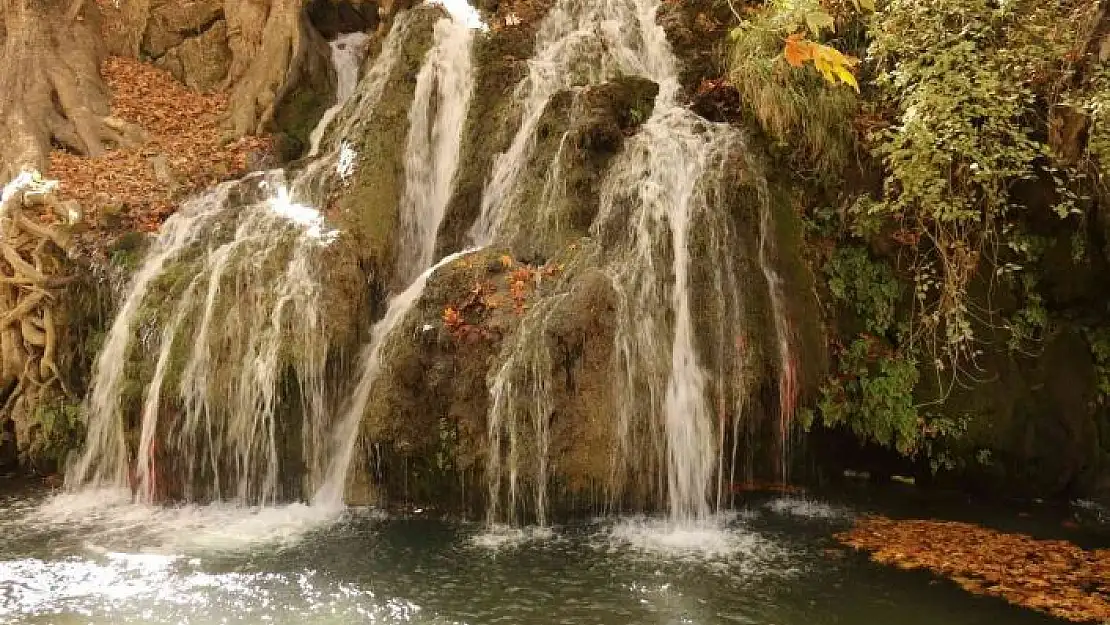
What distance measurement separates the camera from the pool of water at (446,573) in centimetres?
467

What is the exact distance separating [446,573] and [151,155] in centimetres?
802

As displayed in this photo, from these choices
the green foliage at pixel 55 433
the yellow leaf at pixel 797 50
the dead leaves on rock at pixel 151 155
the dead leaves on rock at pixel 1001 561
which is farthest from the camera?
the dead leaves on rock at pixel 151 155

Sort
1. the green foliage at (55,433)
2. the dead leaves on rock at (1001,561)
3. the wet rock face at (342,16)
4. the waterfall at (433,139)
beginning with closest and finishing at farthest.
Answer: the dead leaves on rock at (1001,561)
the green foliage at (55,433)
the waterfall at (433,139)
the wet rock face at (342,16)

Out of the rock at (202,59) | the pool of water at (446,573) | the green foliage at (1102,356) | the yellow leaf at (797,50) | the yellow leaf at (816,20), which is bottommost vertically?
the pool of water at (446,573)

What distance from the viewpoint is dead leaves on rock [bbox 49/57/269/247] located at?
9.16 metres

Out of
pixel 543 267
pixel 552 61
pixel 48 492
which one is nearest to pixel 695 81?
pixel 552 61

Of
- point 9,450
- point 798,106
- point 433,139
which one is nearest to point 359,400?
point 433,139

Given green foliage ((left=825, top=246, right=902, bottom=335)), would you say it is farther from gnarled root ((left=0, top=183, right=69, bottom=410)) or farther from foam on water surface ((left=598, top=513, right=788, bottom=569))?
gnarled root ((left=0, top=183, right=69, bottom=410))

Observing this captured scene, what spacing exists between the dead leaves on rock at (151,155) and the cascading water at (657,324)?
4.04 metres

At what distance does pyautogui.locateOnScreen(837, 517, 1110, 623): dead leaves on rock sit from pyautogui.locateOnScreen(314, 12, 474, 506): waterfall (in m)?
4.40

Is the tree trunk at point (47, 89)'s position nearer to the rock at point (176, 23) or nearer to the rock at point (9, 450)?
the rock at point (176, 23)

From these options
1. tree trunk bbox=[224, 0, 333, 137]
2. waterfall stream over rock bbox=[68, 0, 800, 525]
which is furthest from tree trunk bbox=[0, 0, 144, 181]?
waterfall stream over rock bbox=[68, 0, 800, 525]

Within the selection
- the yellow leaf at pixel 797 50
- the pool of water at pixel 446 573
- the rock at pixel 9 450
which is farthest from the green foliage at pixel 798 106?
the rock at pixel 9 450

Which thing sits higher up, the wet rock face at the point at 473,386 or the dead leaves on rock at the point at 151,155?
the dead leaves on rock at the point at 151,155
